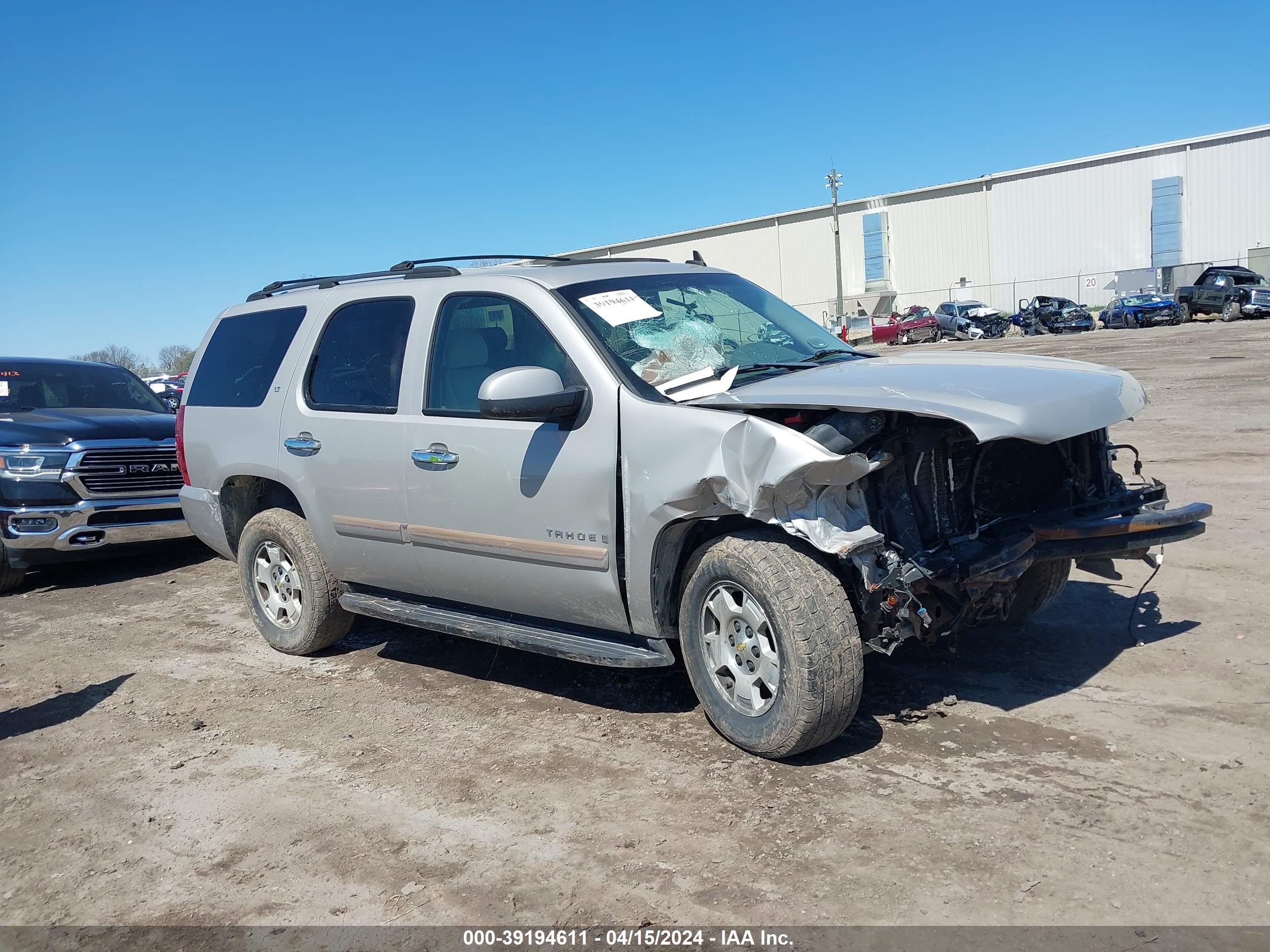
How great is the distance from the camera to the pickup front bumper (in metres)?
7.89

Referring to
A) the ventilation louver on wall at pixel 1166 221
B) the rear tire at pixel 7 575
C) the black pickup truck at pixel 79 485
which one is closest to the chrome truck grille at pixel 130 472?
the black pickup truck at pixel 79 485

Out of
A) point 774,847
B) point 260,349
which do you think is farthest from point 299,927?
point 260,349

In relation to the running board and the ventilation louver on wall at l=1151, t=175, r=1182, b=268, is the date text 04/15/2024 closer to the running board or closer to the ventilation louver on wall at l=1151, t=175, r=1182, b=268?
the running board

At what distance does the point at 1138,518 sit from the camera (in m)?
4.00

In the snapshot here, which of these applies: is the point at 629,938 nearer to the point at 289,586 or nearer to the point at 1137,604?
the point at 1137,604

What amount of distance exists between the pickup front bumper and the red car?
37697mm

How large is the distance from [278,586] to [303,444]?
0.96m

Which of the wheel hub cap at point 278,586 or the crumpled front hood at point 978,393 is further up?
the crumpled front hood at point 978,393

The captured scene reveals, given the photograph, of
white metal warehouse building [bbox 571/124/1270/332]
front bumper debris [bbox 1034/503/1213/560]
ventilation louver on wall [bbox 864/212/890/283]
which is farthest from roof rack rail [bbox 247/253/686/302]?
ventilation louver on wall [bbox 864/212/890/283]

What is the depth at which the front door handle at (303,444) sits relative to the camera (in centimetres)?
547

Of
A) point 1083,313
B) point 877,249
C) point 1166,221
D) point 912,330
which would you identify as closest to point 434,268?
point 1083,313

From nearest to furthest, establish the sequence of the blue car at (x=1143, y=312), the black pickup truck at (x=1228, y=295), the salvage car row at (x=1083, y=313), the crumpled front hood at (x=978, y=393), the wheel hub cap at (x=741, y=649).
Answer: the crumpled front hood at (x=978, y=393)
the wheel hub cap at (x=741, y=649)
the black pickup truck at (x=1228, y=295)
the salvage car row at (x=1083, y=313)
the blue car at (x=1143, y=312)

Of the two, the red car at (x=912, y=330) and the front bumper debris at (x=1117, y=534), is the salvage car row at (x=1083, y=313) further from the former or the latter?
the front bumper debris at (x=1117, y=534)

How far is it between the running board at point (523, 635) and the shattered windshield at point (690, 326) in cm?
109
